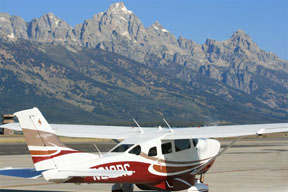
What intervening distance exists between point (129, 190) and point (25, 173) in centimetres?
367

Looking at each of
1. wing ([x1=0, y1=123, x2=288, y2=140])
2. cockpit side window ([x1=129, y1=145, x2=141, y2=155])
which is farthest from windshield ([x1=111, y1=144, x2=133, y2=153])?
wing ([x1=0, y1=123, x2=288, y2=140])

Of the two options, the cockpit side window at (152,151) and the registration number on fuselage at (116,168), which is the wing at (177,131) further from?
the registration number on fuselage at (116,168)

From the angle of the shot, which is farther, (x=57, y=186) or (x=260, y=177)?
(x=260, y=177)

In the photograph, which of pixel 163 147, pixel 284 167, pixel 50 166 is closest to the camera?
pixel 50 166

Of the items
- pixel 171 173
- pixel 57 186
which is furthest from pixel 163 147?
pixel 57 186

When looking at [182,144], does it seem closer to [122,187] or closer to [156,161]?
[156,161]

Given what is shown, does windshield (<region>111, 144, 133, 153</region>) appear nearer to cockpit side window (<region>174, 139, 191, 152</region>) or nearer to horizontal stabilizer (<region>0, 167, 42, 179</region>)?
cockpit side window (<region>174, 139, 191, 152</region>)

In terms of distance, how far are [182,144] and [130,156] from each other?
2249 mm

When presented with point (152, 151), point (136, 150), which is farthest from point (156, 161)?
point (136, 150)

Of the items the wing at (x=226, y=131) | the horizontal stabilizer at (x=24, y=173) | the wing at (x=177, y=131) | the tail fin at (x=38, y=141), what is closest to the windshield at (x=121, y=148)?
the wing at (x=177, y=131)

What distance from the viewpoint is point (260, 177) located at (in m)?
28.3

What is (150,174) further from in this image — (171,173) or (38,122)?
(38,122)

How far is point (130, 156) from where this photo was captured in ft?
61.4

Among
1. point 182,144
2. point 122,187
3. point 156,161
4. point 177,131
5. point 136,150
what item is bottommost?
point 122,187
